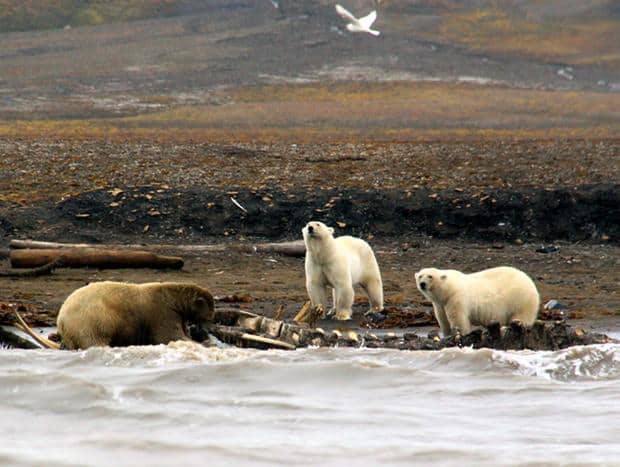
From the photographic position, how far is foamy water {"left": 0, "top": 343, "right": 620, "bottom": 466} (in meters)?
9.35

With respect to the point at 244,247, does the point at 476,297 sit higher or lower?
higher

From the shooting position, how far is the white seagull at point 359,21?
6552cm

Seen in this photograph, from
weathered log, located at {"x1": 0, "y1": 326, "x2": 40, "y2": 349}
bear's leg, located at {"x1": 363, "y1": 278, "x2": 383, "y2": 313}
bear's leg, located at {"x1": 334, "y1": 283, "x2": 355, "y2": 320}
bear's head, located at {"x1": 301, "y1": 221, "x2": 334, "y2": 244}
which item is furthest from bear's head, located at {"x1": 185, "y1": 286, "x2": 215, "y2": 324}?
bear's leg, located at {"x1": 363, "y1": 278, "x2": 383, "y2": 313}

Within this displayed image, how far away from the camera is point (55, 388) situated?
11273 millimetres

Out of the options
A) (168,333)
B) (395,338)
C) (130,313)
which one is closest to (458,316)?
(395,338)

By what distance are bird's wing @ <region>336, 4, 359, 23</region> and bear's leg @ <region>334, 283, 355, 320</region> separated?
173 feet

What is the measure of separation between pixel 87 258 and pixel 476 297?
6358 mm

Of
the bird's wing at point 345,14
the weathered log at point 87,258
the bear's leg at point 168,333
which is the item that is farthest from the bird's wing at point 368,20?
the bear's leg at point 168,333

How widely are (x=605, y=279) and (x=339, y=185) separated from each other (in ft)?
23.4

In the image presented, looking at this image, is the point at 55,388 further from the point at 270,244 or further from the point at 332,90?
the point at 332,90

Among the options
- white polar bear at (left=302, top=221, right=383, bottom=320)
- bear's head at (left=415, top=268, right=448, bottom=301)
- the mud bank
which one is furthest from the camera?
the mud bank

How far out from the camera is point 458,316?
13.8 meters

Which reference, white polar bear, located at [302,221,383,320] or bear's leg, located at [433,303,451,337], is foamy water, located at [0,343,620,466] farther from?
white polar bear, located at [302,221,383,320]

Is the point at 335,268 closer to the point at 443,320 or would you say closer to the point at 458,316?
the point at 443,320
